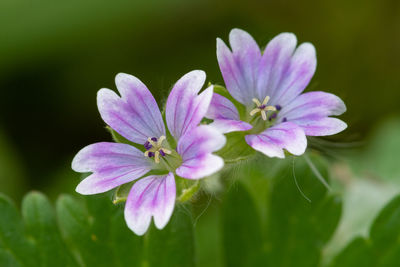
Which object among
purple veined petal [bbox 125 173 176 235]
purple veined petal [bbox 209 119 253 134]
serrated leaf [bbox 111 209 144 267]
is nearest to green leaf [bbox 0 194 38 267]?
serrated leaf [bbox 111 209 144 267]

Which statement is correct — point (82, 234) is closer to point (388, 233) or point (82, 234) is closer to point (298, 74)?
point (298, 74)

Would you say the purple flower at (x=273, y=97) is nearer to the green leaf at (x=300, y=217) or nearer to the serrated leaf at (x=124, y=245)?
the green leaf at (x=300, y=217)

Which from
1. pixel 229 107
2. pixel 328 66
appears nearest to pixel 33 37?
pixel 328 66

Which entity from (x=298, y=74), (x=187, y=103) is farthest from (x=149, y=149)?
(x=298, y=74)

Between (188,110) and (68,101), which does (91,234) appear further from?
(68,101)

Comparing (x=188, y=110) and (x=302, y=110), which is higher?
(x=188, y=110)
